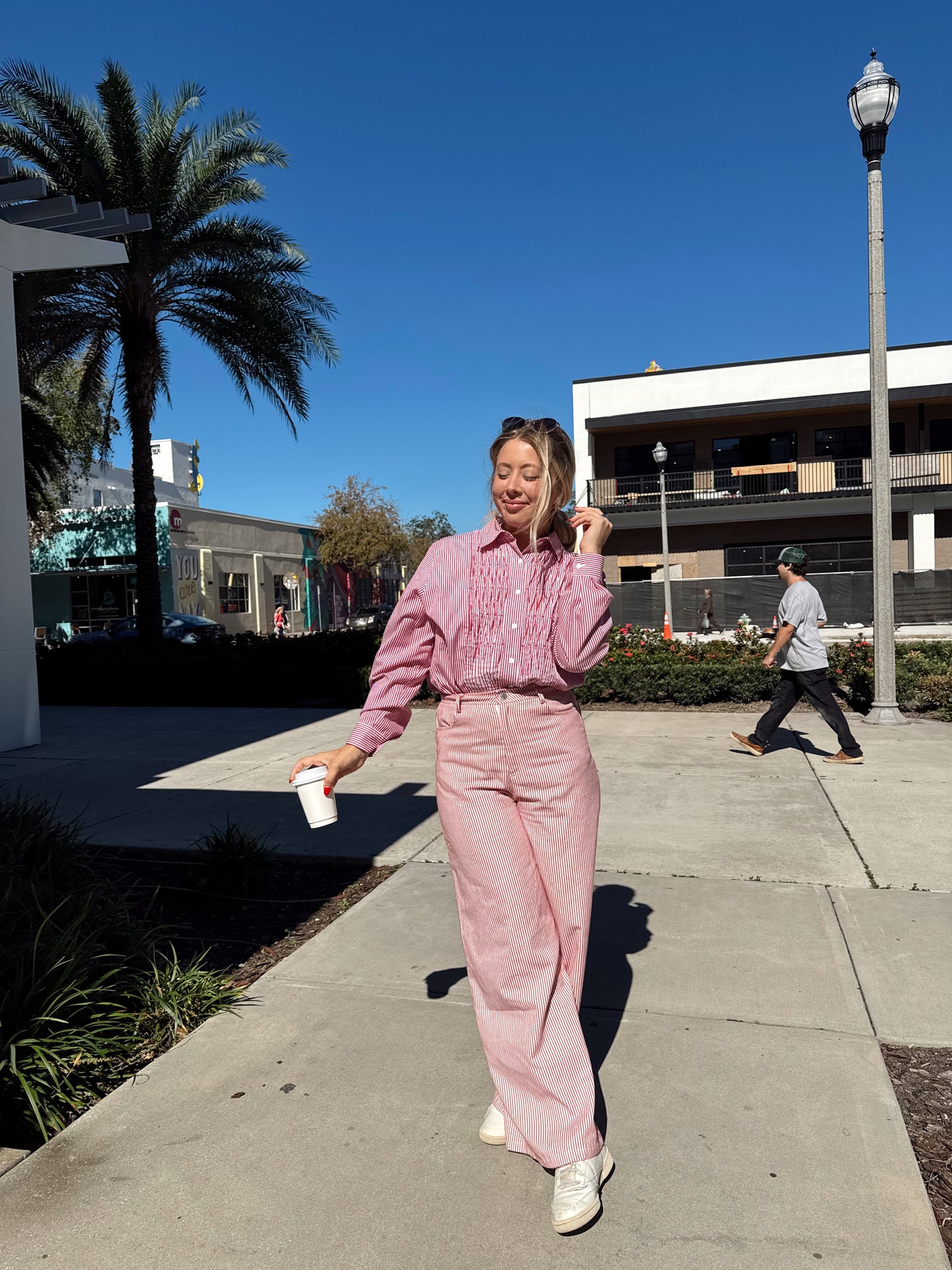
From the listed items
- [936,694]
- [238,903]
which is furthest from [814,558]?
[238,903]

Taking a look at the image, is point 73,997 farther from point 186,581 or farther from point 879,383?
point 186,581

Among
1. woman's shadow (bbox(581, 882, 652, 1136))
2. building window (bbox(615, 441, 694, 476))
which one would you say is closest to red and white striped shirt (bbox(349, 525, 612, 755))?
woman's shadow (bbox(581, 882, 652, 1136))

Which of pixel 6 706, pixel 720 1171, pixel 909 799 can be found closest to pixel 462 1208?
pixel 720 1171

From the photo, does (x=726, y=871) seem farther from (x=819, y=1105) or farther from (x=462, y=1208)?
(x=462, y=1208)

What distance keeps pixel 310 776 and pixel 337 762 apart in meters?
0.09

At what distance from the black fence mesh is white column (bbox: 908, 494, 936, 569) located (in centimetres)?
164

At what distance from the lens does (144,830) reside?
5.70 meters

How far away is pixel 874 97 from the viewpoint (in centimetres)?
879

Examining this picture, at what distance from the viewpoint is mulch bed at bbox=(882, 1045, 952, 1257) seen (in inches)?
88.2

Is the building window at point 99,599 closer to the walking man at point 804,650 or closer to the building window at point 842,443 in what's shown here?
the building window at point 842,443

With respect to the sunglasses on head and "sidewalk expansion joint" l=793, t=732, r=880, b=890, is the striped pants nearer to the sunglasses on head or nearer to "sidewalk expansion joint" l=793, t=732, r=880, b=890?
the sunglasses on head

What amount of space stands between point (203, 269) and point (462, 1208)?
16784mm

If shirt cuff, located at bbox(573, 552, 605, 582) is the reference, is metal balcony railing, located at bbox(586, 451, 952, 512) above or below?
above

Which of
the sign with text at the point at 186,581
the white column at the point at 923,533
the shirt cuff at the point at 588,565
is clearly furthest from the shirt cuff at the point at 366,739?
the sign with text at the point at 186,581
